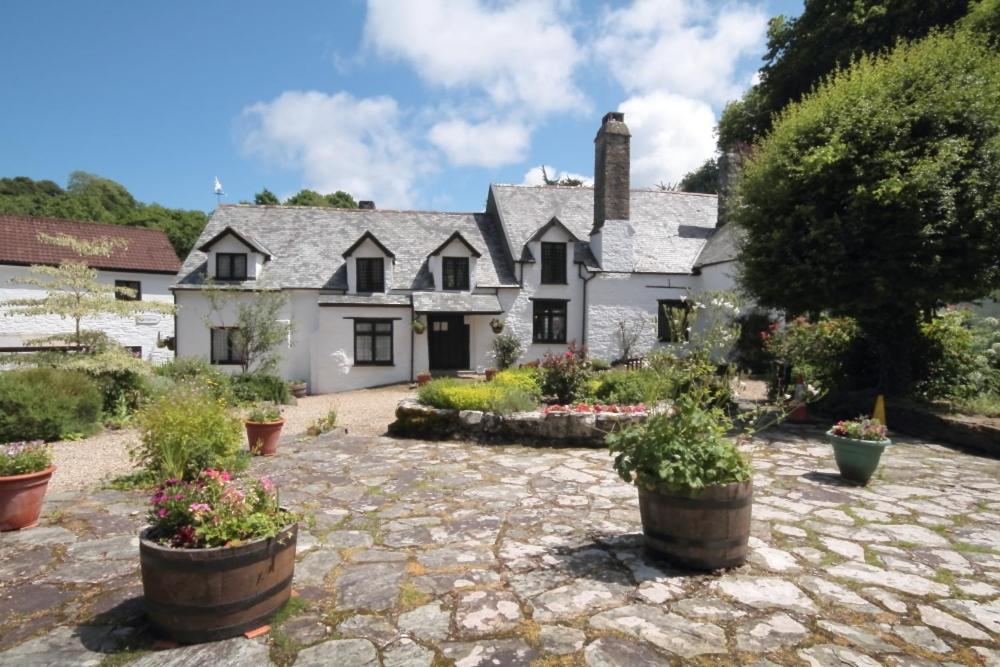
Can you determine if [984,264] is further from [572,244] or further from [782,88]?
[782,88]

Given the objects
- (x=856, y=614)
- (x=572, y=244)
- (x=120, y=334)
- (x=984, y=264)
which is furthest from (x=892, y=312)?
(x=120, y=334)

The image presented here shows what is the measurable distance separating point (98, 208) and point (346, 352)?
119ft

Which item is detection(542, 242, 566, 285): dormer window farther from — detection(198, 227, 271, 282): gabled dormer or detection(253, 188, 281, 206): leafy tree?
detection(253, 188, 281, 206): leafy tree

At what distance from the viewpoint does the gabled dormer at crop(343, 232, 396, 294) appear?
63.4ft

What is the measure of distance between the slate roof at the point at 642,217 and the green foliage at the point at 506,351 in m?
3.36

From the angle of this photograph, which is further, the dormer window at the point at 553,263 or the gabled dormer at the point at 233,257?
the dormer window at the point at 553,263

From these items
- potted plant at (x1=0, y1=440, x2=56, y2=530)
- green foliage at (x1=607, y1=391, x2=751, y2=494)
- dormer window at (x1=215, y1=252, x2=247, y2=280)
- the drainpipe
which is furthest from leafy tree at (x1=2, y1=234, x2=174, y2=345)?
the drainpipe

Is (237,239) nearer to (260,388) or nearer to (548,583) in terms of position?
(260,388)

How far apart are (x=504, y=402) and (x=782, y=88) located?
2269cm

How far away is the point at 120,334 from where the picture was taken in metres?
25.4

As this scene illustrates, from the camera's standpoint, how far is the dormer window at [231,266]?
62.7 ft

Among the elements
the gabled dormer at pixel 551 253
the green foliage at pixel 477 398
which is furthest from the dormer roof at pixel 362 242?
the green foliage at pixel 477 398

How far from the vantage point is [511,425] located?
9094 mm

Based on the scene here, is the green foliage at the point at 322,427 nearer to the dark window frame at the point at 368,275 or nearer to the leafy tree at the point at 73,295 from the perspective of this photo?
the leafy tree at the point at 73,295
